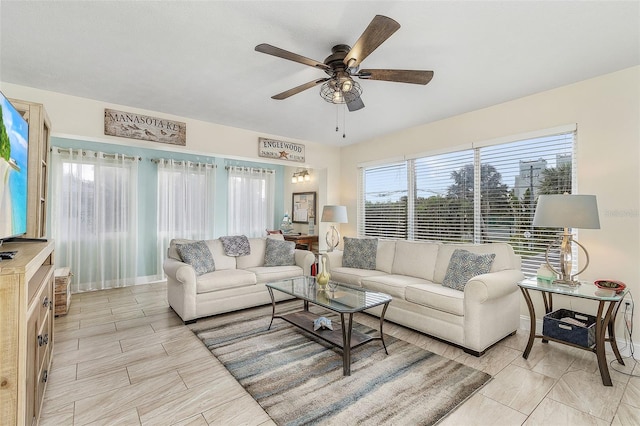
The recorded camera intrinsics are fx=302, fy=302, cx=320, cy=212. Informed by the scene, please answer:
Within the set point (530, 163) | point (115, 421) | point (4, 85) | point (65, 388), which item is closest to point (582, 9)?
point (530, 163)

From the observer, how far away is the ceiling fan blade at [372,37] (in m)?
1.64

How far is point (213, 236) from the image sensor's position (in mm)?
5949

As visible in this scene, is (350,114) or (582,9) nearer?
(582,9)

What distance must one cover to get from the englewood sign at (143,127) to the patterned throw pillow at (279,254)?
188 centimetres

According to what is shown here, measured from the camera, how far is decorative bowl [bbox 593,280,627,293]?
248cm

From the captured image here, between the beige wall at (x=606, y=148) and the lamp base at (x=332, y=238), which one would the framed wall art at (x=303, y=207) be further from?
the beige wall at (x=606, y=148)

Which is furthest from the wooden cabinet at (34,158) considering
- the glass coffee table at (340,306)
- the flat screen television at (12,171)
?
the glass coffee table at (340,306)

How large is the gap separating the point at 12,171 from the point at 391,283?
126 inches

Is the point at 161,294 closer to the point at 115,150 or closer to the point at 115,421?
the point at 115,150

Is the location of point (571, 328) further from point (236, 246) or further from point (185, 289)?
point (236, 246)

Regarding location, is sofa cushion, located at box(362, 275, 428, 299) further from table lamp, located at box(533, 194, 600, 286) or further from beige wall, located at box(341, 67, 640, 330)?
beige wall, located at box(341, 67, 640, 330)

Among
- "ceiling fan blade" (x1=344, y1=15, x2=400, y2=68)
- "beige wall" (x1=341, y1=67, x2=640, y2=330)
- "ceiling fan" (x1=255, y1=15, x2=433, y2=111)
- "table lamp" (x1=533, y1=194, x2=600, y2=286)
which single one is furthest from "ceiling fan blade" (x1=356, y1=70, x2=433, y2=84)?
"beige wall" (x1=341, y1=67, x2=640, y2=330)

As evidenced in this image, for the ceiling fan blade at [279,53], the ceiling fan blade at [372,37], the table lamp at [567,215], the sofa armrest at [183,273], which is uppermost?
the ceiling fan blade at [372,37]

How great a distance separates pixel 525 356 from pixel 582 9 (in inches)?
104
